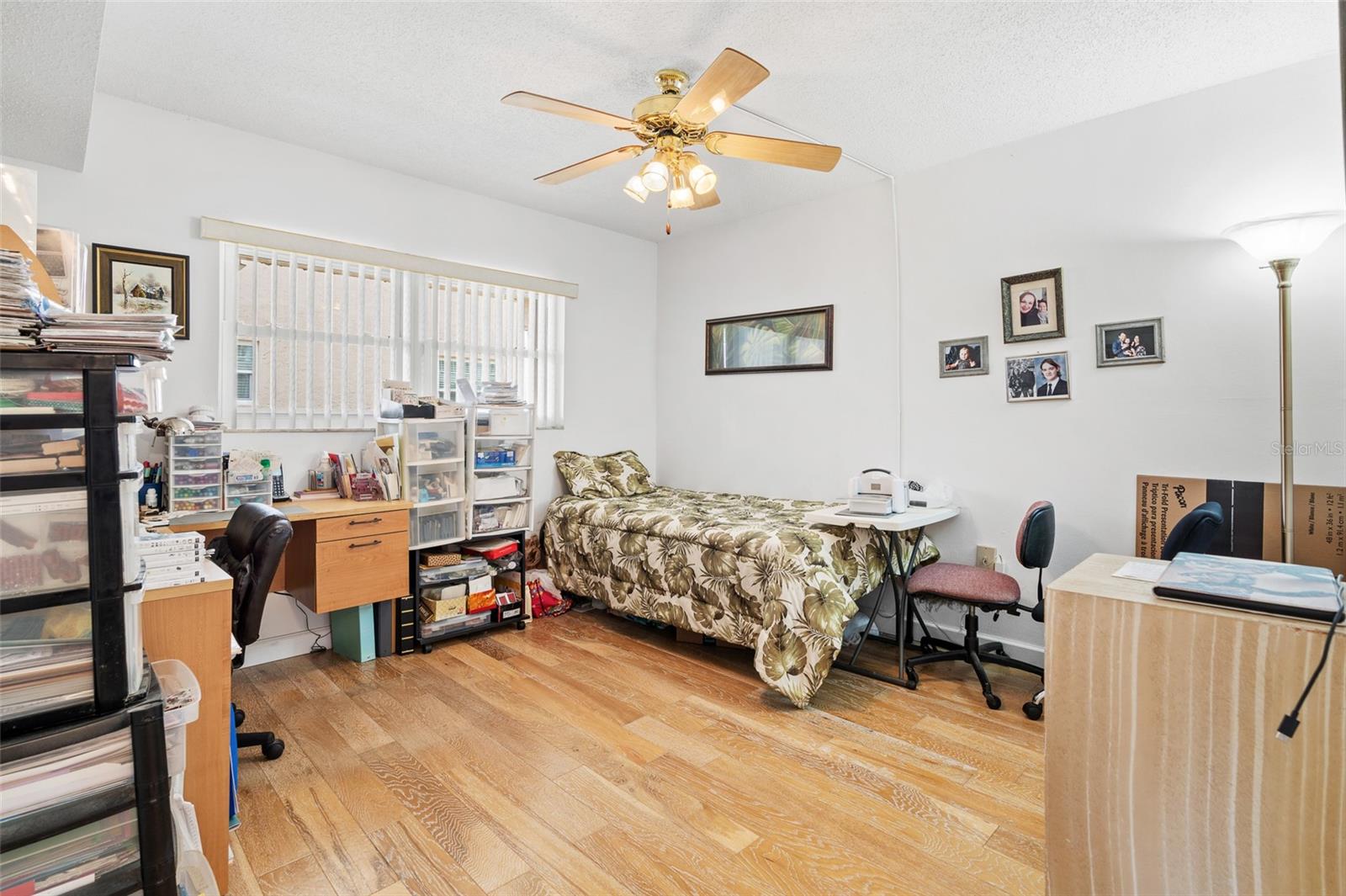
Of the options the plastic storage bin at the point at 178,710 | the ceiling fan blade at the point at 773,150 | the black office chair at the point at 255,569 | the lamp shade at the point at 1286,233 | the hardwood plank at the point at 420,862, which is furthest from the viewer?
the ceiling fan blade at the point at 773,150

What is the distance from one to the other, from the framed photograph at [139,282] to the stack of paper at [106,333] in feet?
5.81

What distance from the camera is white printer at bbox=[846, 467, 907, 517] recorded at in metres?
2.95

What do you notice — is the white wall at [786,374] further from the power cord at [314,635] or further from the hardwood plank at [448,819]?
the hardwood plank at [448,819]

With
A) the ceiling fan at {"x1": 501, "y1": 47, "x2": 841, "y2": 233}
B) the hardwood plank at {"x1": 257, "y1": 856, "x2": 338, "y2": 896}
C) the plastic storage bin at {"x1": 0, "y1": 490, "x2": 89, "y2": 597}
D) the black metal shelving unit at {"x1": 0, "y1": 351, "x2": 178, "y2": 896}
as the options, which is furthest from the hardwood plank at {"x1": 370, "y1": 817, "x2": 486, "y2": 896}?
the ceiling fan at {"x1": 501, "y1": 47, "x2": 841, "y2": 233}

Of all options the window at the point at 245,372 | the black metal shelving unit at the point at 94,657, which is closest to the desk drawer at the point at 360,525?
the window at the point at 245,372

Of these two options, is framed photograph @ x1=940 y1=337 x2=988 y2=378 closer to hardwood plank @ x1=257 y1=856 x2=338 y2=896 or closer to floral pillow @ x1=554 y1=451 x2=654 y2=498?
floral pillow @ x1=554 y1=451 x2=654 y2=498

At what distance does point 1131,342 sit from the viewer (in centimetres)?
282

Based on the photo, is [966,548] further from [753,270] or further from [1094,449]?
[753,270]

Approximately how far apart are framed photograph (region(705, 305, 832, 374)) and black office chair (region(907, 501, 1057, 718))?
1510mm

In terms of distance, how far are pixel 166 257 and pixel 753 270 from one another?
3.30 m

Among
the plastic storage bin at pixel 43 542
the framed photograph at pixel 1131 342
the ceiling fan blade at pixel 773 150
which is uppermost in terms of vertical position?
the ceiling fan blade at pixel 773 150

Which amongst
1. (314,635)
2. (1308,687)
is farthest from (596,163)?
(314,635)

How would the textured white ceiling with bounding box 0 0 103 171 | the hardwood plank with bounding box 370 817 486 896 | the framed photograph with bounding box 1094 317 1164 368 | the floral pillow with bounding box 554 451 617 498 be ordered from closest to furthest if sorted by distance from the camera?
the textured white ceiling with bounding box 0 0 103 171, the hardwood plank with bounding box 370 817 486 896, the framed photograph with bounding box 1094 317 1164 368, the floral pillow with bounding box 554 451 617 498

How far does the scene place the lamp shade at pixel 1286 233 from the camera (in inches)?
85.8
